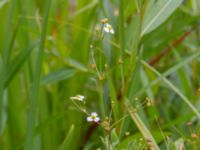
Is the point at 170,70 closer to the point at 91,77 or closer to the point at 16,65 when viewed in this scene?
the point at 91,77

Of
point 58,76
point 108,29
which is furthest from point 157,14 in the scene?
point 58,76

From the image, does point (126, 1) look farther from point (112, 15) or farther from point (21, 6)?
point (21, 6)

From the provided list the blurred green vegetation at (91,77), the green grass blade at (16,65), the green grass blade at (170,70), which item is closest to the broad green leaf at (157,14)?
the blurred green vegetation at (91,77)

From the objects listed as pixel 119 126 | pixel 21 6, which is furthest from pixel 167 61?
pixel 119 126

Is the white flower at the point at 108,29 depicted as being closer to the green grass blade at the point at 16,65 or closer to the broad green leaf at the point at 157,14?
the broad green leaf at the point at 157,14

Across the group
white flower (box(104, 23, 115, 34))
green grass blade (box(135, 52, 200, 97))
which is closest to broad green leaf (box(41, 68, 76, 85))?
green grass blade (box(135, 52, 200, 97))

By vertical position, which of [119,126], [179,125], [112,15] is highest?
[112,15]
